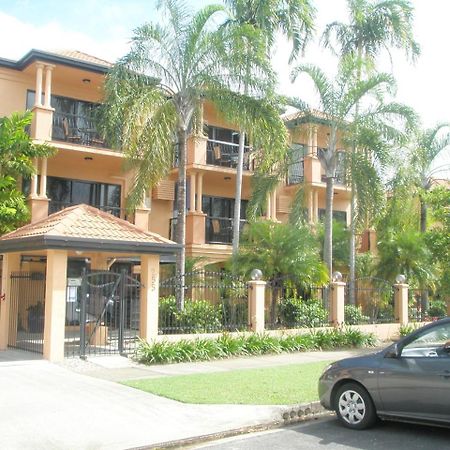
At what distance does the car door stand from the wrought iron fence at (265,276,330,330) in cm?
1037

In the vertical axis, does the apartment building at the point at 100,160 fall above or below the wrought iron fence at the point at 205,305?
above

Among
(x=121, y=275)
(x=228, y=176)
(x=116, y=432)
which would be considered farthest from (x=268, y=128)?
(x=116, y=432)

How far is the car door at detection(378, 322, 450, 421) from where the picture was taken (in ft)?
22.3

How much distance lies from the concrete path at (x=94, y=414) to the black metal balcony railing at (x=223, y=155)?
1439cm

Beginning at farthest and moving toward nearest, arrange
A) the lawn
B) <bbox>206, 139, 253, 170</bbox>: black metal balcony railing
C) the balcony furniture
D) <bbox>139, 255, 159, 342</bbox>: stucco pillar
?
<bbox>206, 139, 253, 170</bbox>: black metal balcony railing → the balcony furniture → <bbox>139, 255, 159, 342</bbox>: stucco pillar → the lawn

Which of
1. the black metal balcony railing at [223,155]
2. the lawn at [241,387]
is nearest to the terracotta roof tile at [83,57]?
the black metal balcony railing at [223,155]

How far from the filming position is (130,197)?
55.7ft

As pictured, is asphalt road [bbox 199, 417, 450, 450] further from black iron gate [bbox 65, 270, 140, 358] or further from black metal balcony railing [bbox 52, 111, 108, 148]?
black metal balcony railing [bbox 52, 111, 108, 148]

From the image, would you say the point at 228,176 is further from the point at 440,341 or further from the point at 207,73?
the point at 440,341

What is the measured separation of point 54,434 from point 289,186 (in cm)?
2149

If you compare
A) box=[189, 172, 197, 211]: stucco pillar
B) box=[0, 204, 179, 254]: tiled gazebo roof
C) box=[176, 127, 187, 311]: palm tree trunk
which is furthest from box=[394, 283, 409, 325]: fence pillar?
box=[0, 204, 179, 254]: tiled gazebo roof

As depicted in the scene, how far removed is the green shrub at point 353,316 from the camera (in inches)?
776

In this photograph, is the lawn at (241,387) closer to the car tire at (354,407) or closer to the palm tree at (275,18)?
the car tire at (354,407)

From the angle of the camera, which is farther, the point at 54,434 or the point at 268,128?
the point at 268,128
